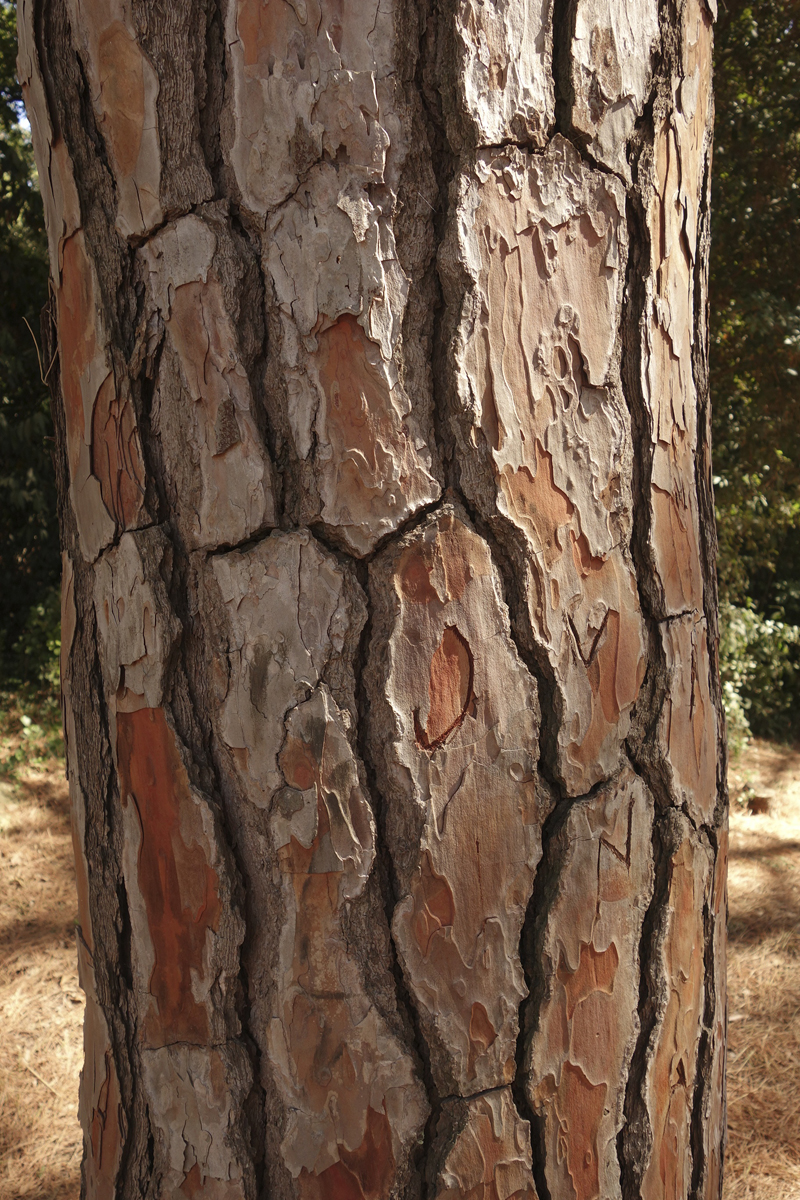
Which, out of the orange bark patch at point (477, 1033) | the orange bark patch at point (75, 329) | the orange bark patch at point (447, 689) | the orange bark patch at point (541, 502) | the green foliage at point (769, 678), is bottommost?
the green foliage at point (769, 678)

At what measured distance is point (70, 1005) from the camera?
2926 mm

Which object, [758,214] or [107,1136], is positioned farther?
[758,214]

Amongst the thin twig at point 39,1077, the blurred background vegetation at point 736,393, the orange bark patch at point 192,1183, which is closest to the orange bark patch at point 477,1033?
the orange bark patch at point 192,1183

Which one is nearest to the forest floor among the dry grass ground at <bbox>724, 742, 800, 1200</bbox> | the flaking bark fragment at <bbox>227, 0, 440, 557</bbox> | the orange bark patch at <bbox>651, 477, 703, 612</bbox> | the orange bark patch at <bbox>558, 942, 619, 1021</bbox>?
the dry grass ground at <bbox>724, 742, 800, 1200</bbox>

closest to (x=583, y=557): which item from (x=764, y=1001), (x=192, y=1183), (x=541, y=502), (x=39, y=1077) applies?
(x=541, y=502)

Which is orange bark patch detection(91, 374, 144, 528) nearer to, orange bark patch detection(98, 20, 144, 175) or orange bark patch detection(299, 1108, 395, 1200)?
orange bark patch detection(98, 20, 144, 175)

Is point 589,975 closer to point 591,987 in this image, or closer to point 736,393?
point 591,987

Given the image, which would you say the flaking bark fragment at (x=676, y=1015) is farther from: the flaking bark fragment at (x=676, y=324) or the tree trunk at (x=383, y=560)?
the flaking bark fragment at (x=676, y=324)

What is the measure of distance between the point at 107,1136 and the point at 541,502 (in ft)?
2.95

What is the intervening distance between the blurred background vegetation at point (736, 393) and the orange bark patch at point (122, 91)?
14.1 ft

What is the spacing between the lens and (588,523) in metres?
0.86

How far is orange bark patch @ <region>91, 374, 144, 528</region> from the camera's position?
34.4 inches

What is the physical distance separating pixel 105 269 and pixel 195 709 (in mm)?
476

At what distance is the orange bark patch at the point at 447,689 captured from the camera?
82 centimetres
